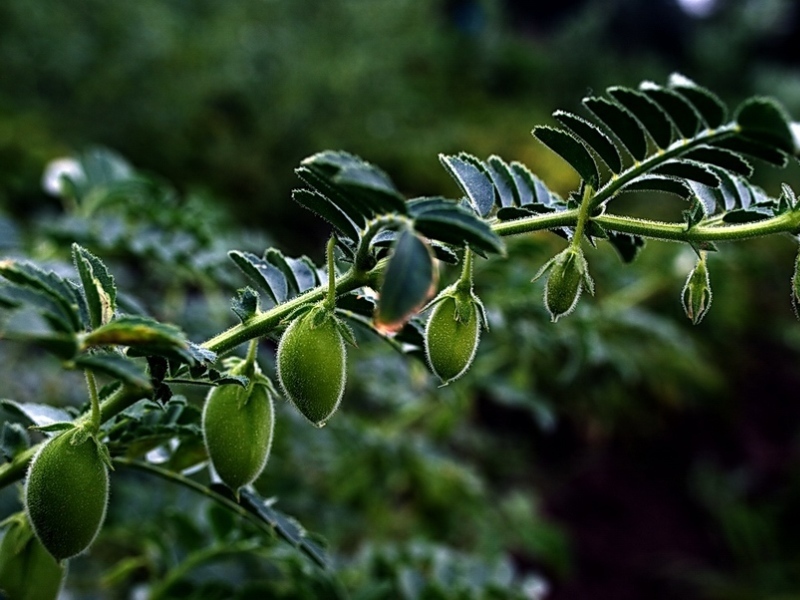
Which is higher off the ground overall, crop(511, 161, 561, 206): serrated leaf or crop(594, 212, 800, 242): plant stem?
crop(511, 161, 561, 206): serrated leaf

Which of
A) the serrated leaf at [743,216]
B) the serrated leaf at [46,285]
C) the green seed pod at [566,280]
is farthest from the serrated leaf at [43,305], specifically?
the serrated leaf at [743,216]

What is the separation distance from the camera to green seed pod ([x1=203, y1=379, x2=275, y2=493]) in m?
0.44

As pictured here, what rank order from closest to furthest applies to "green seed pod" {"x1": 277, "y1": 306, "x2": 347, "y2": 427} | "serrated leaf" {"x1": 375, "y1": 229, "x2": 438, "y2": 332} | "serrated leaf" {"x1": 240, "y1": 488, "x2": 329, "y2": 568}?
"serrated leaf" {"x1": 375, "y1": 229, "x2": 438, "y2": 332}
"green seed pod" {"x1": 277, "y1": 306, "x2": 347, "y2": 427}
"serrated leaf" {"x1": 240, "y1": 488, "x2": 329, "y2": 568}

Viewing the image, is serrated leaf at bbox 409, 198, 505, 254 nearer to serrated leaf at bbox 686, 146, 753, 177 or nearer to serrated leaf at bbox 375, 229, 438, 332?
serrated leaf at bbox 375, 229, 438, 332

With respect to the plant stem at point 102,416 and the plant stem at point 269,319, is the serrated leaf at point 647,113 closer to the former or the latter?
the plant stem at point 269,319

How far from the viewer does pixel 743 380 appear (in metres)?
3.80

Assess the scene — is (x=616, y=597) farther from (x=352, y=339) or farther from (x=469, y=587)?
(x=352, y=339)

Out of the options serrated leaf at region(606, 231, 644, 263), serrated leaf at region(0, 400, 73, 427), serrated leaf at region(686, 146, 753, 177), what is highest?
serrated leaf at region(686, 146, 753, 177)

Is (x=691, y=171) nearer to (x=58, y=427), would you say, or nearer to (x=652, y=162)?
(x=652, y=162)

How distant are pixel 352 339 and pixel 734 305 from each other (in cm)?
327

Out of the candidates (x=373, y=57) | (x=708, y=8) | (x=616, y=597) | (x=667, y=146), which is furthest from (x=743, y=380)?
(x=708, y=8)

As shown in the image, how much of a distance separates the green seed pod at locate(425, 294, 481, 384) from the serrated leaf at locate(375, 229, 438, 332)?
0.32 ft

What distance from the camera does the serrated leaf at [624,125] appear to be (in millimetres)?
421

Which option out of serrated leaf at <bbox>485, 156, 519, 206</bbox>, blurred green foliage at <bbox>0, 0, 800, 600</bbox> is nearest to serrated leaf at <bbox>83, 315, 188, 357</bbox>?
serrated leaf at <bbox>485, 156, 519, 206</bbox>
